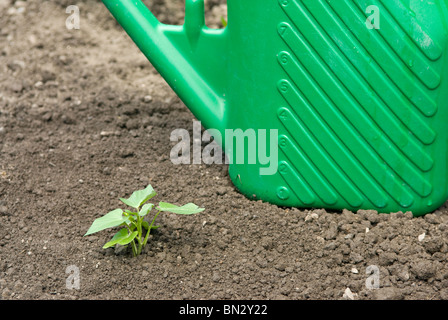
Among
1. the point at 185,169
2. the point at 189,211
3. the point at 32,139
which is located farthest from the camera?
the point at 32,139

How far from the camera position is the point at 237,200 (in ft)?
5.40

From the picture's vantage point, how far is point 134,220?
147cm

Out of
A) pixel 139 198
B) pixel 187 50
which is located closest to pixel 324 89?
pixel 187 50

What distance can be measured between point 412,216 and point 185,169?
59cm

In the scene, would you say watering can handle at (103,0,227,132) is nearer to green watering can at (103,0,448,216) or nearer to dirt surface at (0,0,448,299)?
green watering can at (103,0,448,216)

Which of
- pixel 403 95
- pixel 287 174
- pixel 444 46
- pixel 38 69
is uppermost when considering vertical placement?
pixel 444 46

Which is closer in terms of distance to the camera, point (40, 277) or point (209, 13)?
point (40, 277)

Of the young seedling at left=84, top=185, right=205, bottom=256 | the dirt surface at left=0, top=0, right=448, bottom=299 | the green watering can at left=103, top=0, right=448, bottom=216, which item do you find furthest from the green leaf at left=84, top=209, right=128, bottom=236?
the green watering can at left=103, top=0, right=448, bottom=216

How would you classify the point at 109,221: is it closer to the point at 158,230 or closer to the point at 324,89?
the point at 158,230

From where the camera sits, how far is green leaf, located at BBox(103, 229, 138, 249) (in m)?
1.41

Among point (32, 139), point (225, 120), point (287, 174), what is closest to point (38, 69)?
point (32, 139)

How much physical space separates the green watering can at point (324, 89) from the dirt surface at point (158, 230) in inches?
2.9

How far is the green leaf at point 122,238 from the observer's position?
1405 millimetres

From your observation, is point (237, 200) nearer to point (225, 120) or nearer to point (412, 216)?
point (225, 120)
